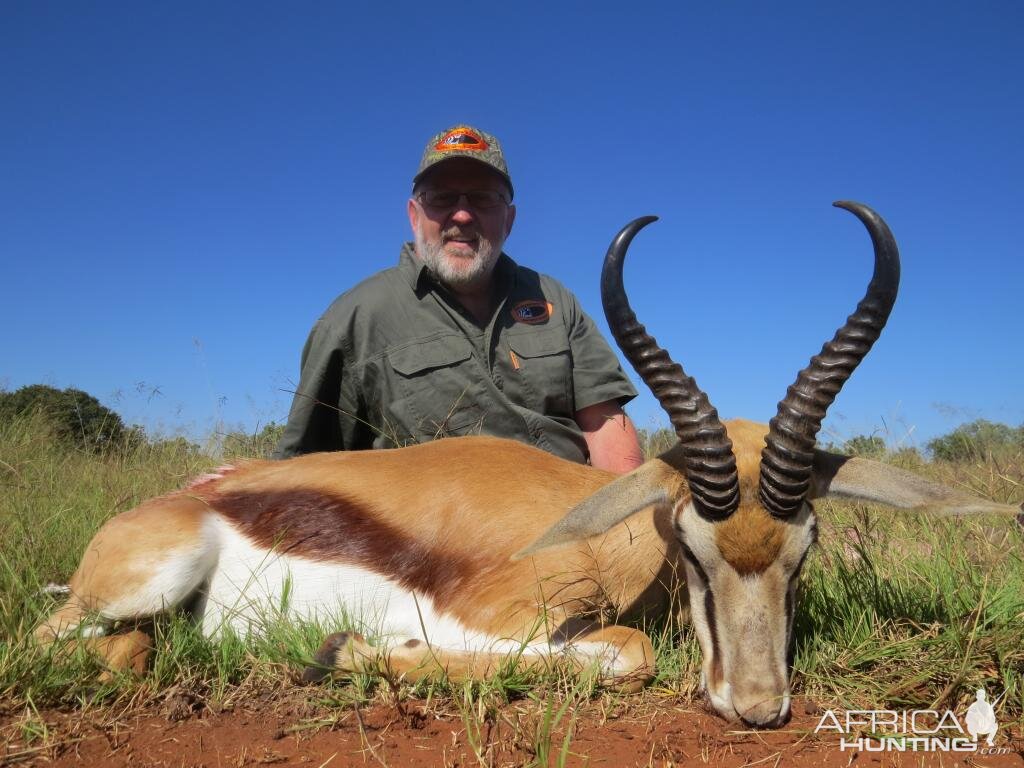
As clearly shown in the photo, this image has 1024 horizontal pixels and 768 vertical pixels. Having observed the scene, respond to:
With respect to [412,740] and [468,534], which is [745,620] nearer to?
[412,740]

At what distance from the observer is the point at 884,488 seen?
2701 mm

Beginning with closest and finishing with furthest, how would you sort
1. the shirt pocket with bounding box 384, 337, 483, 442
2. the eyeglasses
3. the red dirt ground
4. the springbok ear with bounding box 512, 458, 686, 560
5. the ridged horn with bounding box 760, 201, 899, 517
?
the red dirt ground
the ridged horn with bounding box 760, 201, 899, 517
the springbok ear with bounding box 512, 458, 686, 560
the shirt pocket with bounding box 384, 337, 483, 442
the eyeglasses

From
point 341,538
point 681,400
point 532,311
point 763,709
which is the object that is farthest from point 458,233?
point 763,709

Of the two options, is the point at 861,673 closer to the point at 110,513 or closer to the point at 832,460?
the point at 832,460

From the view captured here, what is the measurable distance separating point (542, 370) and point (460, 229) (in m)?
1.19

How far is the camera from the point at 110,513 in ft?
15.3

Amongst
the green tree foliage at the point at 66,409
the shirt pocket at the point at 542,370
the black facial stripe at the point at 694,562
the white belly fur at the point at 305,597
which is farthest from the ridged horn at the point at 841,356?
the green tree foliage at the point at 66,409

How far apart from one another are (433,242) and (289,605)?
3044 mm

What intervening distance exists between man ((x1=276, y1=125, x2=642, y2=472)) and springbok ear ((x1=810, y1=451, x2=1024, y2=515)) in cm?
258

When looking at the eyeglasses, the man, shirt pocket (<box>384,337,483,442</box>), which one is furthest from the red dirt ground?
the eyeglasses

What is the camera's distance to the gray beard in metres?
5.47

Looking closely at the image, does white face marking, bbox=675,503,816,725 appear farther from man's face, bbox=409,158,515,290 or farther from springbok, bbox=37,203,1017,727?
man's face, bbox=409,158,515,290

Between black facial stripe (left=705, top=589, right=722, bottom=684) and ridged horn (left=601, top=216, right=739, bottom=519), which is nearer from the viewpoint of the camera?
black facial stripe (left=705, top=589, right=722, bottom=684)

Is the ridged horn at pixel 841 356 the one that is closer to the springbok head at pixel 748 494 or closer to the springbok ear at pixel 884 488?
the springbok head at pixel 748 494
